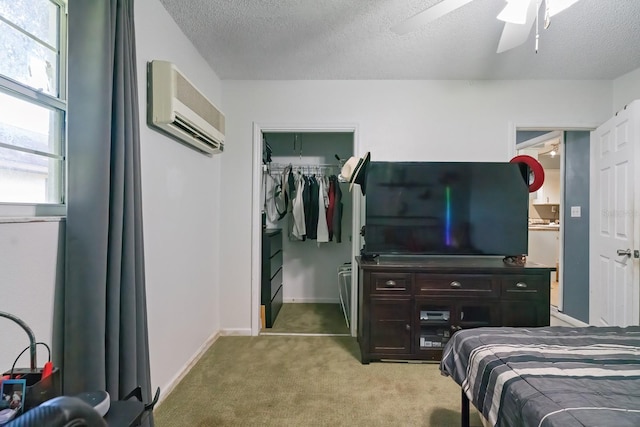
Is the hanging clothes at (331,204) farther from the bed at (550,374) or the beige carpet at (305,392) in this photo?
the bed at (550,374)

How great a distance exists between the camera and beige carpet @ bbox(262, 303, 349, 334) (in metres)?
2.81

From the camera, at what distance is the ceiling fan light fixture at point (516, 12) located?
1296 millimetres

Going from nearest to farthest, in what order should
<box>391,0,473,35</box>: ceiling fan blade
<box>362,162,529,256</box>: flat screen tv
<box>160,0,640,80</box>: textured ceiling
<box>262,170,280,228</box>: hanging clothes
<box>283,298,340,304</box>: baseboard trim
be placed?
<box>391,0,473,35</box>: ceiling fan blade, <box>160,0,640,80</box>: textured ceiling, <box>362,162,529,256</box>: flat screen tv, <box>262,170,280,228</box>: hanging clothes, <box>283,298,340,304</box>: baseboard trim

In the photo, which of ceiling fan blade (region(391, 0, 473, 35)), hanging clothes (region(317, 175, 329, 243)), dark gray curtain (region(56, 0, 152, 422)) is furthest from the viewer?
hanging clothes (region(317, 175, 329, 243))

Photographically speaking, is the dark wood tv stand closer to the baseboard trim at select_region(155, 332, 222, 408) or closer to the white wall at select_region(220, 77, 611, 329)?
the white wall at select_region(220, 77, 611, 329)

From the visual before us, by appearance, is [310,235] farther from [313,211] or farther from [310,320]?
[310,320]

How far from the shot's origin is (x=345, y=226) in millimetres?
3664

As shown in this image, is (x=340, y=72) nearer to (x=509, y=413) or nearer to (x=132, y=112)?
(x=132, y=112)

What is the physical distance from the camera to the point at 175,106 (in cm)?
164

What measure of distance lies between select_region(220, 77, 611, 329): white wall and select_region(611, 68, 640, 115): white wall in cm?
5

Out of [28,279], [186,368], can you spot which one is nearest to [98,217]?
[28,279]

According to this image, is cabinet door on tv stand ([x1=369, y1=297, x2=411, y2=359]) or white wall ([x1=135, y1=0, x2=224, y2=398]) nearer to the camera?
white wall ([x1=135, y1=0, x2=224, y2=398])

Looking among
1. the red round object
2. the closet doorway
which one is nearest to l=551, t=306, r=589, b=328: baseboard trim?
the red round object

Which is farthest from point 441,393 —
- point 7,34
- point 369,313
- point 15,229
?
point 7,34
